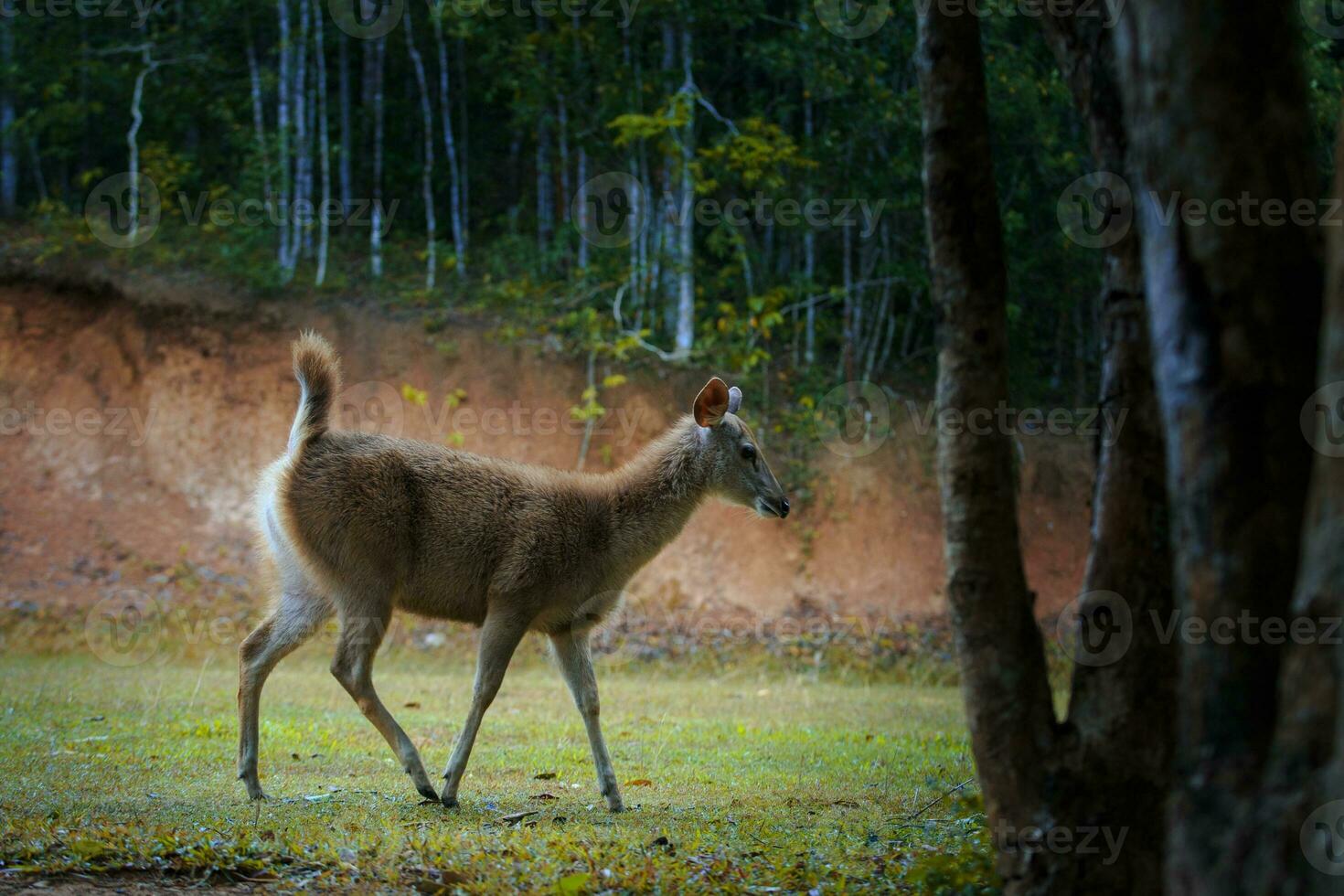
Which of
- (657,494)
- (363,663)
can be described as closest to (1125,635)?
(657,494)

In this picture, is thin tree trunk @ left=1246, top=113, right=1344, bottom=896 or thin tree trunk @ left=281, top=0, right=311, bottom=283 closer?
thin tree trunk @ left=1246, top=113, right=1344, bottom=896

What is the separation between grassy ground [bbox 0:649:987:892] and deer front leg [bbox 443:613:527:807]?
211mm

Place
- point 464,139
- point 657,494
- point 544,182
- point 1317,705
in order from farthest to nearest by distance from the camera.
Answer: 1. point 464,139
2. point 544,182
3. point 657,494
4. point 1317,705

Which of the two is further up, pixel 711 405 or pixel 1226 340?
pixel 1226 340

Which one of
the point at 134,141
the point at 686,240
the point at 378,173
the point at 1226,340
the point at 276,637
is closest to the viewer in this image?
the point at 1226,340

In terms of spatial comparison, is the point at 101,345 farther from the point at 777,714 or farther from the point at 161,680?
the point at 777,714

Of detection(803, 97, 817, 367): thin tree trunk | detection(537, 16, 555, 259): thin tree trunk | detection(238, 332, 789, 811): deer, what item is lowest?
detection(238, 332, 789, 811): deer

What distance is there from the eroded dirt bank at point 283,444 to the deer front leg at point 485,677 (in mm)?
9313

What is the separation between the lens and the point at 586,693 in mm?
8047

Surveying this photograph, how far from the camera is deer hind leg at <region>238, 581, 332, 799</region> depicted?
25.5 feet

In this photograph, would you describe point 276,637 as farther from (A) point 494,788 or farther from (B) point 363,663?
(A) point 494,788

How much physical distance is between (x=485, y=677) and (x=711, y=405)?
8.36 ft

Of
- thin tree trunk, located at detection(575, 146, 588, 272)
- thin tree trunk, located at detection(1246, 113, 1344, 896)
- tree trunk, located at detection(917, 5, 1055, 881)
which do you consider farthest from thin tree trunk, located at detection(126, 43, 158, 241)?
thin tree trunk, located at detection(1246, 113, 1344, 896)

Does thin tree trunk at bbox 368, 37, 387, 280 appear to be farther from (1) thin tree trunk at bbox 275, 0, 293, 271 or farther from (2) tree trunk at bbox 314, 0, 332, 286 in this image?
(1) thin tree trunk at bbox 275, 0, 293, 271
